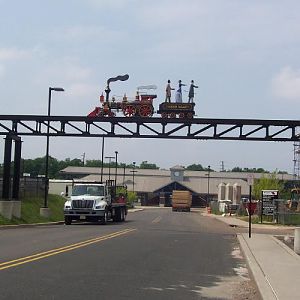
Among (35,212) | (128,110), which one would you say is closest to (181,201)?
(35,212)

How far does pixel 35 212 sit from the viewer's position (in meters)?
38.2

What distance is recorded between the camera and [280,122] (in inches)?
1347

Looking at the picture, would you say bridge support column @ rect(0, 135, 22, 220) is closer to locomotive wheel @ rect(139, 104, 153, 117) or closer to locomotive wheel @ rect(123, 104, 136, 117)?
locomotive wheel @ rect(123, 104, 136, 117)

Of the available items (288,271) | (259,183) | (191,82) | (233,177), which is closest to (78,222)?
(191,82)

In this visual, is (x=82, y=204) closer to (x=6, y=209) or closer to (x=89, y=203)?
(x=89, y=203)

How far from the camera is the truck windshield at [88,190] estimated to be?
35.9 meters

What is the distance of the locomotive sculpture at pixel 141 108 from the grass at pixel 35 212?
7.16m

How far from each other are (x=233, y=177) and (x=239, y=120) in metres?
136

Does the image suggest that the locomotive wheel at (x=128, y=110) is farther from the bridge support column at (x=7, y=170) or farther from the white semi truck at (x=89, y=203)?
the bridge support column at (x=7, y=170)

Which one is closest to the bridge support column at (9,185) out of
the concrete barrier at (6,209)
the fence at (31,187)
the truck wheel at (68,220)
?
the concrete barrier at (6,209)

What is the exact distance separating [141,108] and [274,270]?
887 inches

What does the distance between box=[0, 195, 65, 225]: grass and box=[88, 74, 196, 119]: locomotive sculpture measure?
A: 23.5 feet

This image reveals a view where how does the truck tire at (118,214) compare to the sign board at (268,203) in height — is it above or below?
below

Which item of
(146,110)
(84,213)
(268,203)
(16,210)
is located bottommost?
(84,213)
